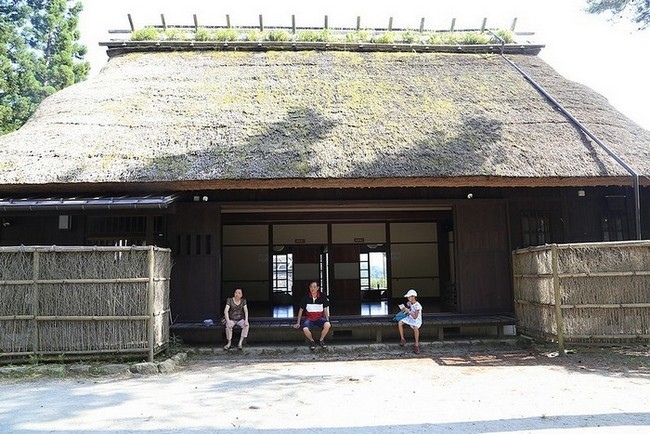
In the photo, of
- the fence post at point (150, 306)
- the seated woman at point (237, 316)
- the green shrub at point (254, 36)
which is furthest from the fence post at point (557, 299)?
the green shrub at point (254, 36)

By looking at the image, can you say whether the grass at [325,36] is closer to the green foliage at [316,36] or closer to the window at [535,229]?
the green foliage at [316,36]

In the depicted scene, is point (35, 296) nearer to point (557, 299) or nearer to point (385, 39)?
point (557, 299)

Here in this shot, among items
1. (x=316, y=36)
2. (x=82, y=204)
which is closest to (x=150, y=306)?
(x=82, y=204)

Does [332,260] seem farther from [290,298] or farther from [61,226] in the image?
[61,226]

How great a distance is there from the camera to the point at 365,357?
285 inches

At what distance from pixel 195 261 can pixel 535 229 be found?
6123mm

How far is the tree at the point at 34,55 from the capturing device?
64.3ft

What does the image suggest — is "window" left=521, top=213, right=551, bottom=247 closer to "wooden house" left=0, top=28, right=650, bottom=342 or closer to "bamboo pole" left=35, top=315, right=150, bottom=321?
"wooden house" left=0, top=28, right=650, bottom=342

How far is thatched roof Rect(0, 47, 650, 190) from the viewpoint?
23.9 ft

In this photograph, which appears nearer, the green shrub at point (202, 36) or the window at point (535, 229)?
the window at point (535, 229)

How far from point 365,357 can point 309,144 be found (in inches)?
135

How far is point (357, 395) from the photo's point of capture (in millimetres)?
5062

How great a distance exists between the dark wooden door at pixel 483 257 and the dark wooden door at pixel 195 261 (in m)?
4.24

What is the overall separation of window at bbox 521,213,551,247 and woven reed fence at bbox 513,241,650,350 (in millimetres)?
2034
